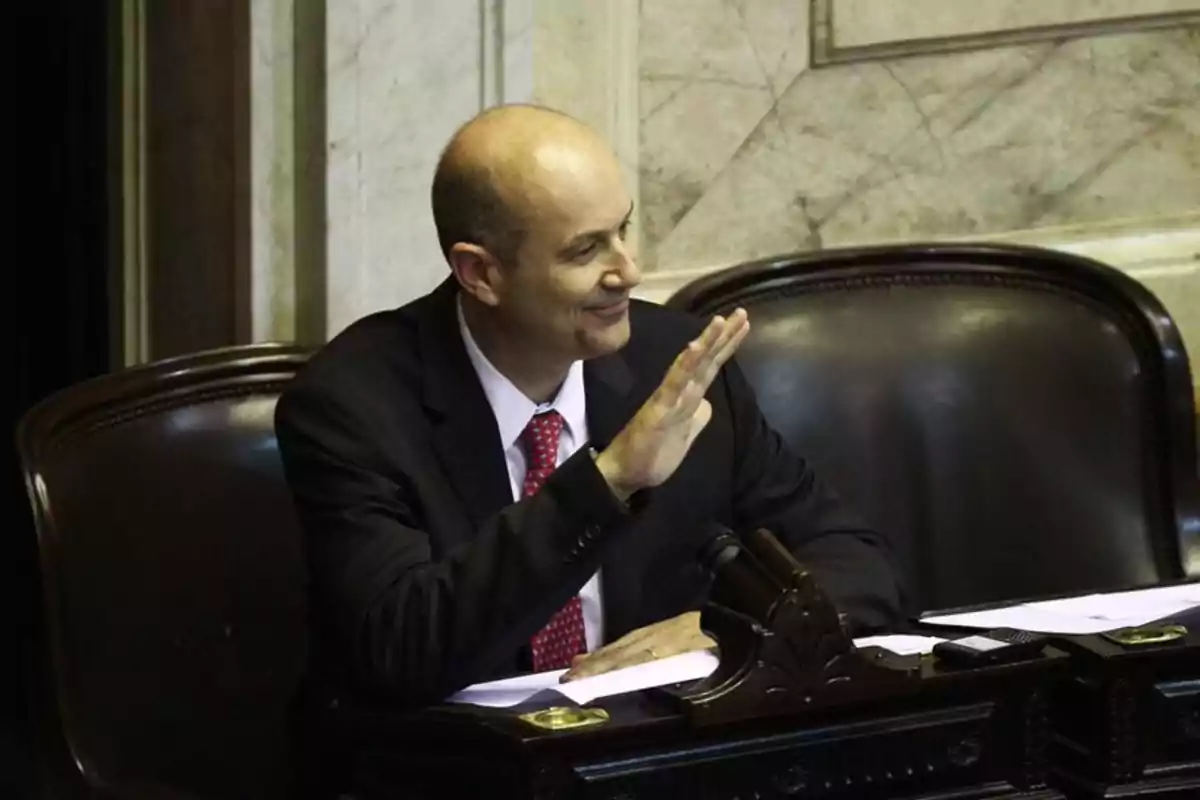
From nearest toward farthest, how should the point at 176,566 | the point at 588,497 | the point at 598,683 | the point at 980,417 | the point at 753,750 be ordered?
the point at 753,750 < the point at 598,683 < the point at 588,497 < the point at 176,566 < the point at 980,417

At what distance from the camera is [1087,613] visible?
219 cm

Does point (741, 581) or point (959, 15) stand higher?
point (959, 15)

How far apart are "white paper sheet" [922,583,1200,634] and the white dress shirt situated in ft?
1.36

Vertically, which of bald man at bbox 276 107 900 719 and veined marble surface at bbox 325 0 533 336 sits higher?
veined marble surface at bbox 325 0 533 336

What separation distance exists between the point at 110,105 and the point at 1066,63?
5.38 feet

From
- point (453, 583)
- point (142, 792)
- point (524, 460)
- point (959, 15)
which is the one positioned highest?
point (959, 15)

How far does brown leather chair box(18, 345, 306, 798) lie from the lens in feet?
7.94

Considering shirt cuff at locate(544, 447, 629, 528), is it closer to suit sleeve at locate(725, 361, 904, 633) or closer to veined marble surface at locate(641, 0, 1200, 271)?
suit sleeve at locate(725, 361, 904, 633)

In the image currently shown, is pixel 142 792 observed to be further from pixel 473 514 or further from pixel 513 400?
pixel 513 400

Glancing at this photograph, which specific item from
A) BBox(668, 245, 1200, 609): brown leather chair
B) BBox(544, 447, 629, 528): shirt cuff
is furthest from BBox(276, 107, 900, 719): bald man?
BBox(668, 245, 1200, 609): brown leather chair

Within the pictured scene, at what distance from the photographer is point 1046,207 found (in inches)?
132

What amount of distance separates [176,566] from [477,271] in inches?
23.7

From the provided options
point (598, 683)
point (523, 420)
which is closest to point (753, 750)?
point (598, 683)

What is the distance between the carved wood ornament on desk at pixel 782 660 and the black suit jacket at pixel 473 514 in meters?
0.23
